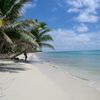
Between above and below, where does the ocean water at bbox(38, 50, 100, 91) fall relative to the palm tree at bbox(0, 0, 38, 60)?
below

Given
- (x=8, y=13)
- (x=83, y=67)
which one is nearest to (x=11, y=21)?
(x=8, y=13)

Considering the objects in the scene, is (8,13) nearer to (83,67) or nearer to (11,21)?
(11,21)

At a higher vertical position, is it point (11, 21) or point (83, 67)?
point (11, 21)

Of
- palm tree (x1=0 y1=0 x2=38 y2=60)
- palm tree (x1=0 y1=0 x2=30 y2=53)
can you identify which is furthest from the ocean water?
palm tree (x1=0 y1=0 x2=30 y2=53)

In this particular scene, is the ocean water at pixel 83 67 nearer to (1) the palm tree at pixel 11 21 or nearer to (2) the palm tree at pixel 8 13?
(1) the palm tree at pixel 11 21

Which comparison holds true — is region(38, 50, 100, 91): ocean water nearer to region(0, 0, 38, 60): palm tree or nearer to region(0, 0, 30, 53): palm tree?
region(0, 0, 38, 60): palm tree

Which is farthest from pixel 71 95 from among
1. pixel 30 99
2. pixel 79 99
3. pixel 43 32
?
pixel 43 32

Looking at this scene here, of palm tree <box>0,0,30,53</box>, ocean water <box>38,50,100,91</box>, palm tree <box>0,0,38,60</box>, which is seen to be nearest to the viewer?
ocean water <box>38,50,100,91</box>

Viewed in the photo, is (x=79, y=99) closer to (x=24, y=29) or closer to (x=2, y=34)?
(x=2, y=34)

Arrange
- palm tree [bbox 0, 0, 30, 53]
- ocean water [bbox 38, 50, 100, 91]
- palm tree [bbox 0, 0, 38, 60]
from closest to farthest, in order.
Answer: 1. ocean water [bbox 38, 50, 100, 91]
2. palm tree [bbox 0, 0, 30, 53]
3. palm tree [bbox 0, 0, 38, 60]

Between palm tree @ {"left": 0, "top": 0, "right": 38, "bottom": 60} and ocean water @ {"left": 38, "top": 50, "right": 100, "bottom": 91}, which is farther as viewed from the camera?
palm tree @ {"left": 0, "top": 0, "right": 38, "bottom": 60}

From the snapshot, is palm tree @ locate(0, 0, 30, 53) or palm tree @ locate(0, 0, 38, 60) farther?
palm tree @ locate(0, 0, 38, 60)

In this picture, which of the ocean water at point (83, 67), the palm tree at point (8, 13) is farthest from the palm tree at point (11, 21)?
the ocean water at point (83, 67)

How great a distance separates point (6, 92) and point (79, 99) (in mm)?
2136
